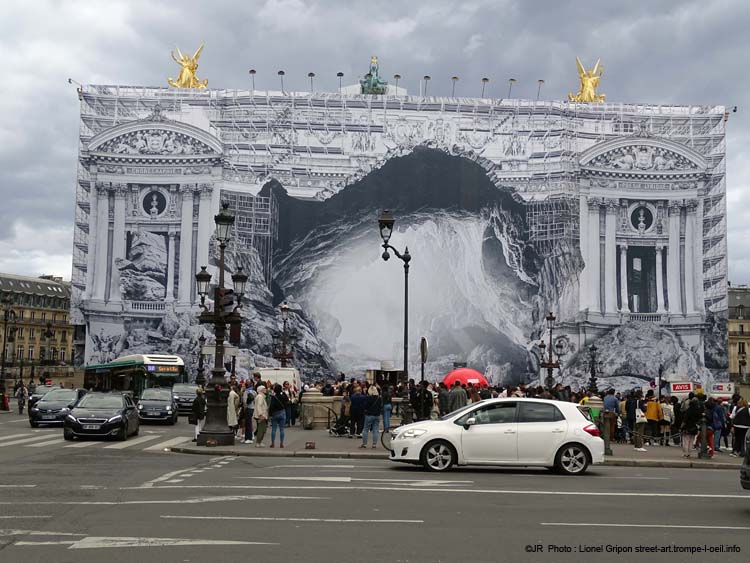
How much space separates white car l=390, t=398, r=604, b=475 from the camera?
14.7 meters

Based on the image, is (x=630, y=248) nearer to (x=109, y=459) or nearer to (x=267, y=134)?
(x=267, y=134)

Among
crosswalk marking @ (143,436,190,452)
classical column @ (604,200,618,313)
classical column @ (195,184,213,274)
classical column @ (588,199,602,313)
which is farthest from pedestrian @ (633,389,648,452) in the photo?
classical column @ (195,184,213,274)

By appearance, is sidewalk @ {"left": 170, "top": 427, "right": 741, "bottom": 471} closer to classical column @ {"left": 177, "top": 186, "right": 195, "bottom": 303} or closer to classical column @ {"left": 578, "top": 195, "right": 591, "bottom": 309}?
classical column @ {"left": 578, "top": 195, "right": 591, "bottom": 309}

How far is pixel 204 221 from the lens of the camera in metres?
55.3

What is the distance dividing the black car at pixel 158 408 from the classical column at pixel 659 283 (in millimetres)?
35625

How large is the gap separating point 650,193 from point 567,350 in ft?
37.9

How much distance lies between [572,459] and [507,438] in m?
1.19

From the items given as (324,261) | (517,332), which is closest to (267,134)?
(324,261)

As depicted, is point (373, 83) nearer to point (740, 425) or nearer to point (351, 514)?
point (740, 425)

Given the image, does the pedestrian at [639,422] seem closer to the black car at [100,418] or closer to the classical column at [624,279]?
Answer: the black car at [100,418]

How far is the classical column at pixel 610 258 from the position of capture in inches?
2202

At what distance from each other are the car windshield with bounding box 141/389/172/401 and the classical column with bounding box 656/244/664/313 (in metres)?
35.4

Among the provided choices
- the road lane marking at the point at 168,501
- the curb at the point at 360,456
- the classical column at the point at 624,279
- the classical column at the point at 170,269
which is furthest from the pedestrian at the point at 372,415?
the classical column at the point at 624,279

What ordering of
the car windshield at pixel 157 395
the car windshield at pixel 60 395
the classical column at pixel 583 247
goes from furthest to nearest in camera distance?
1. the classical column at pixel 583 247
2. the car windshield at pixel 157 395
3. the car windshield at pixel 60 395
